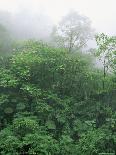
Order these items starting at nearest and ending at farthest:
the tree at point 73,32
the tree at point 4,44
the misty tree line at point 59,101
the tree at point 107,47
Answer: the misty tree line at point 59,101 → the tree at point 107,47 → the tree at point 4,44 → the tree at point 73,32

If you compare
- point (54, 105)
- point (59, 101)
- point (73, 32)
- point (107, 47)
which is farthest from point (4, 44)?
point (107, 47)

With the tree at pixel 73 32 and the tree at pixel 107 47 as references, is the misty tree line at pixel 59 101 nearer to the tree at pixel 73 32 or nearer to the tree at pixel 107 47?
the tree at pixel 107 47

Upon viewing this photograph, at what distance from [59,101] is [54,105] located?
68 centimetres

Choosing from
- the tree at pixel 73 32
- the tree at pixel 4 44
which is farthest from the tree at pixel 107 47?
the tree at pixel 4 44

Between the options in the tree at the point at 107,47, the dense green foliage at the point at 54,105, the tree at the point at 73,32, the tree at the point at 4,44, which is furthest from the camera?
the tree at the point at 73,32

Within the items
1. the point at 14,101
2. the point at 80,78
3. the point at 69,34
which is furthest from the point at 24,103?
the point at 69,34

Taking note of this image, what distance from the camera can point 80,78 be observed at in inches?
1100

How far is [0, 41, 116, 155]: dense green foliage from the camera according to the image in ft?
71.6

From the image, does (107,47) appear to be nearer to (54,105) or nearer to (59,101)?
(59,101)

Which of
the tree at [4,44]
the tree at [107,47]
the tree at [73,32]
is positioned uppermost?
the tree at [73,32]

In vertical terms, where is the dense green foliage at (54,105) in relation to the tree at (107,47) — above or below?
below

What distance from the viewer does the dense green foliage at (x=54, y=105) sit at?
21828 millimetres

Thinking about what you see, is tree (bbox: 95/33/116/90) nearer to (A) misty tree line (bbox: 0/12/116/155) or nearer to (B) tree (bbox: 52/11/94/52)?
(A) misty tree line (bbox: 0/12/116/155)

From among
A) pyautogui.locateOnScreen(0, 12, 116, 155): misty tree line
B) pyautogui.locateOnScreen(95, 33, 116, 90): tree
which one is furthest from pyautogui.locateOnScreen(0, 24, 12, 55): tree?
pyautogui.locateOnScreen(95, 33, 116, 90): tree
